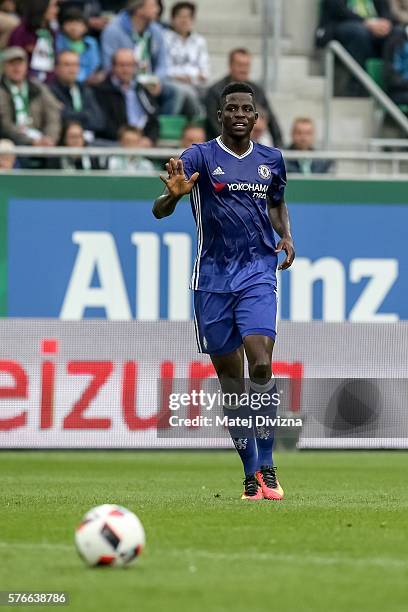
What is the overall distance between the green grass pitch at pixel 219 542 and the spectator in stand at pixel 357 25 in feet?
31.3

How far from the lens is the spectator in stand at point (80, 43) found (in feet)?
64.1

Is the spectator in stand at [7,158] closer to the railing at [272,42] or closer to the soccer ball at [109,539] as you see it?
the railing at [272,42]

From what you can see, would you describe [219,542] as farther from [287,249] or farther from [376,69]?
[376,69]

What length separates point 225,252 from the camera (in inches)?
411

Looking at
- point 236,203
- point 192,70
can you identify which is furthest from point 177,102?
point 236,203

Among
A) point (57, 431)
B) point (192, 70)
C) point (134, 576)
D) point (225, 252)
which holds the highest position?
point (192, 70)

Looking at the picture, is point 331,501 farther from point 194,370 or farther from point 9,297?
point 9,297

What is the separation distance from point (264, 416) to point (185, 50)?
11136 millimetres

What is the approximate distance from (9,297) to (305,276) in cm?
326

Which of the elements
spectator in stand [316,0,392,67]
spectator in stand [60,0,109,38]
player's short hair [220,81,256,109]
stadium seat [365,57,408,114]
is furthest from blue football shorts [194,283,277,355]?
stadium seat [365,57,408,114]

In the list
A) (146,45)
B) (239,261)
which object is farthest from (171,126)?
(239,261)

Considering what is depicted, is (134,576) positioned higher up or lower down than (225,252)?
lower down

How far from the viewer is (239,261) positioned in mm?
10422

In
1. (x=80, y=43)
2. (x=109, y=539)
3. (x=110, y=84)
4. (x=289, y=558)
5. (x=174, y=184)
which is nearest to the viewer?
(x=109, y=539)
